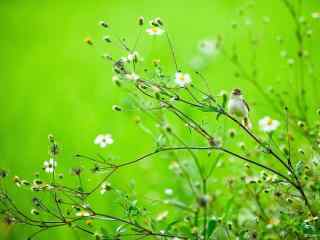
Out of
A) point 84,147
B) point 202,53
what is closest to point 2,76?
point 84,147

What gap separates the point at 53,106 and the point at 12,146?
20.0 inches

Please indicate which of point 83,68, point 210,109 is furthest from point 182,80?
point 83,68

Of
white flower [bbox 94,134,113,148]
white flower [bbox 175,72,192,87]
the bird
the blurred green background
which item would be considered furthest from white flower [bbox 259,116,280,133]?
the blurred green background

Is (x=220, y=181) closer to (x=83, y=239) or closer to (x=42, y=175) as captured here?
(x=83, y=239)

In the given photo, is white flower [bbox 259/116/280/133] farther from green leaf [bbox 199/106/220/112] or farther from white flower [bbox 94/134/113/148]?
white flower [bbox 94/134/113/148]

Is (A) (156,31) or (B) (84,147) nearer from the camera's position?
(A) (156,31)

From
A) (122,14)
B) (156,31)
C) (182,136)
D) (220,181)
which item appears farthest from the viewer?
(122,14)

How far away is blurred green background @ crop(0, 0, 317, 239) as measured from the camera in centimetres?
272

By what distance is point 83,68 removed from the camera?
359cm

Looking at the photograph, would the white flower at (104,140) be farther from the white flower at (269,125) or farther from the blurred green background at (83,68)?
the blurred green background at (83,68)

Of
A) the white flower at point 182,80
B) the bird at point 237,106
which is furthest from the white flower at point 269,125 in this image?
the white flower at point 182,80

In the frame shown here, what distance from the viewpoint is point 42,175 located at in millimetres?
2463

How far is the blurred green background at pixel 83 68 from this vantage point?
2723 mm

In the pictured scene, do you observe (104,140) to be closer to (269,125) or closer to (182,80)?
(182,80)
